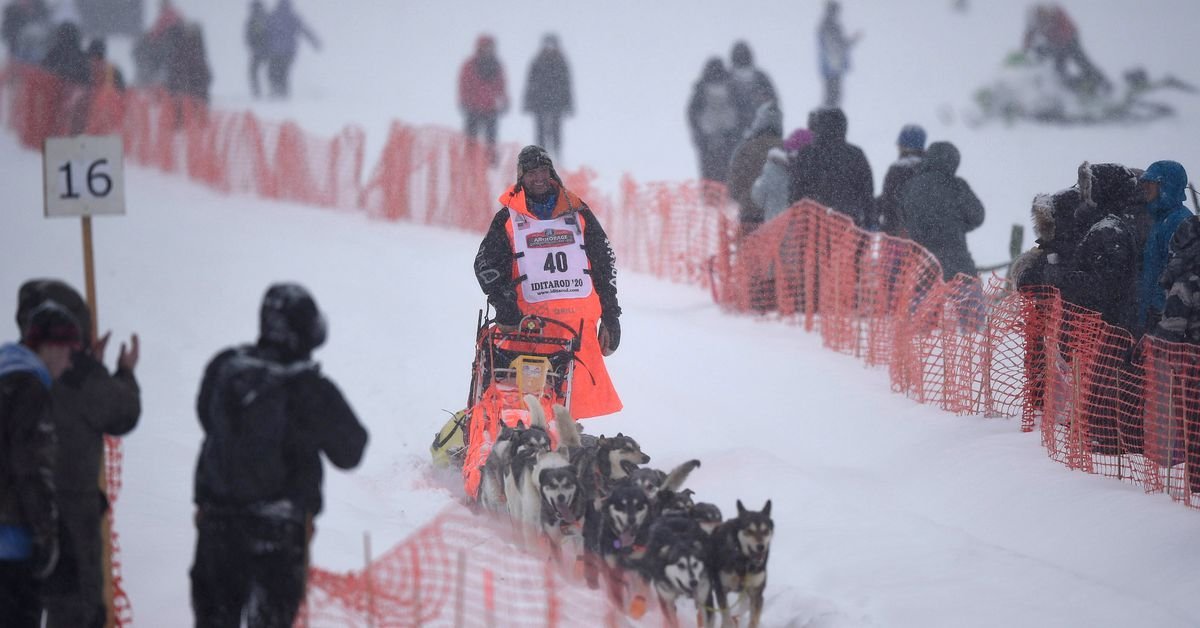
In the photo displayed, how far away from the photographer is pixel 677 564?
5586 millimetres

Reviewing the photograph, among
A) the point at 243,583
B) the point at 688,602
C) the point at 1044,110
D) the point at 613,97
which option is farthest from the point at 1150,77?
the point at 243,583

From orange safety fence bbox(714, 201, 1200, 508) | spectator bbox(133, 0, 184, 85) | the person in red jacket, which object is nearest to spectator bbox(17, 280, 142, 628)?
orange safety fence bbox(714, 201, 1200, 508)

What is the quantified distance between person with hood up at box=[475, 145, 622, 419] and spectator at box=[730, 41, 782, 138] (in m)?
9.48

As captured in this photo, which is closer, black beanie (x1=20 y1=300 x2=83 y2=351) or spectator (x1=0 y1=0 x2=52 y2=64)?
black beanie (x1=20 y1=300 x2=83 y2=351)

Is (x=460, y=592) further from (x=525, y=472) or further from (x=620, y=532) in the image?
(x=525, y=472)

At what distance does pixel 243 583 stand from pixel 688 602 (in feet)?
7.96

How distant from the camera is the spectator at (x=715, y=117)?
17266mm

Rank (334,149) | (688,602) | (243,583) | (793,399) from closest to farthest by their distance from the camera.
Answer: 1. (243,583)
2. (688,602)
3. (793,399)
4. (334,149)

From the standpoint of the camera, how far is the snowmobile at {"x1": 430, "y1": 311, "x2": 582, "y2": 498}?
7.56 meters

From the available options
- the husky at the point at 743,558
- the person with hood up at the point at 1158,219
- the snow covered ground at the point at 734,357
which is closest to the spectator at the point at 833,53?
the snow covered ground at the point at 734,357

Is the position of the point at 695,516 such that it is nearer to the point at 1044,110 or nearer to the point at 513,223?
the point at 513,223

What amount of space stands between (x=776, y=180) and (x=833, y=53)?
11.3m

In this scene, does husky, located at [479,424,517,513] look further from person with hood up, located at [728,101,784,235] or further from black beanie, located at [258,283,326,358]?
person with hood up, located at [728,101,784,235]

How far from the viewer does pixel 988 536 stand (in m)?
7.17
